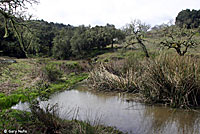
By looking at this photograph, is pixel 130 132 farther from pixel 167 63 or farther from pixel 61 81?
pixel 61 81

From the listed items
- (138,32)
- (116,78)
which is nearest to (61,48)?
(138,32)

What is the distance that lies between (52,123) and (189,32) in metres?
14.5

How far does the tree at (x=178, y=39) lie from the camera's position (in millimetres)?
14445

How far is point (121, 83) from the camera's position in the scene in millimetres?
10562

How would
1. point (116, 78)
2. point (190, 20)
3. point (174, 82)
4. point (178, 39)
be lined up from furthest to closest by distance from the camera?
point (190, 20)
point (178, 39)
point (116, 78)
point (174, 82)

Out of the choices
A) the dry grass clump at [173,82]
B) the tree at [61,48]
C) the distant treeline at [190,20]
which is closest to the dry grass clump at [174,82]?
the dry grass clump at [173,82]

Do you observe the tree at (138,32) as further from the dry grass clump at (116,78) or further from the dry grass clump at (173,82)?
the dry grass clump at (173,82)

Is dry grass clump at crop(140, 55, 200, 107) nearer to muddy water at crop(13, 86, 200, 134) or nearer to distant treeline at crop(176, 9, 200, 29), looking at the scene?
muddy water at crop(13, 86, 200, 134)

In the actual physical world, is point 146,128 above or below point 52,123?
below

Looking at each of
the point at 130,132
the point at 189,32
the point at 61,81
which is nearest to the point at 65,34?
the point at 61,81

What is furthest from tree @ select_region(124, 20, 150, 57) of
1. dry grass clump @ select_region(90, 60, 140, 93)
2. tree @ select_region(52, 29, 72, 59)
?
tree @ select_region(52, 29, 72, 59)

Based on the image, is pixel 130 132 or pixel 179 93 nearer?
pixel 130 132

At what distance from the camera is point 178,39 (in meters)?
15.3

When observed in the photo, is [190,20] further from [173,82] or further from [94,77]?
[173,82]
